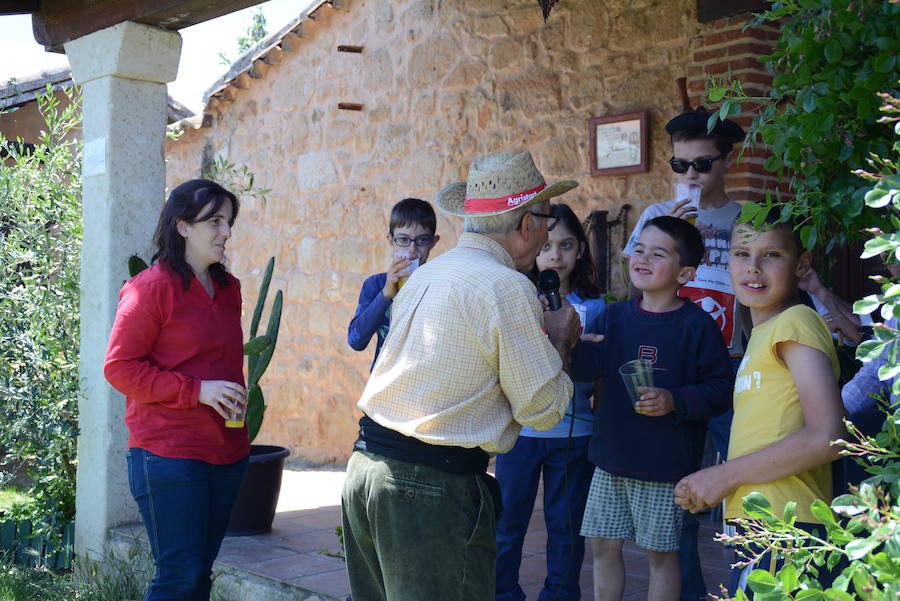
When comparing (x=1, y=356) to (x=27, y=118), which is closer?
(x=1, y=356)

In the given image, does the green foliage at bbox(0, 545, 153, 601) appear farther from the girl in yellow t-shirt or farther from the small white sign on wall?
the girl in yellow t-shirt

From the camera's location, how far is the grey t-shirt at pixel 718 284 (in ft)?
12.1

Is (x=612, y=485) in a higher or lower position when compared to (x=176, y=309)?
lower

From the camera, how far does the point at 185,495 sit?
3.31 m

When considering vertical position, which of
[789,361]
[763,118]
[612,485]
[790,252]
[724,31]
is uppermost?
[724,31]

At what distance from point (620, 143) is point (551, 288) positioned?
3.13 metres

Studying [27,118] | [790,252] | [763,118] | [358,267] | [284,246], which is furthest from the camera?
[27,118]

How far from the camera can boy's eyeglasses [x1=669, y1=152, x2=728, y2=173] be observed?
3.79m

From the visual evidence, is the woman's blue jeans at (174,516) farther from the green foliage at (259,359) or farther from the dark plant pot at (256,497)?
the dark plant pot at (256,497)

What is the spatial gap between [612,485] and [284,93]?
20.5ft

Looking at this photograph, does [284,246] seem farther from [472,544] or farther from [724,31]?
[472,544]

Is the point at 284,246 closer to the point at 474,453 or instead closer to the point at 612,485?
the point at 612,485

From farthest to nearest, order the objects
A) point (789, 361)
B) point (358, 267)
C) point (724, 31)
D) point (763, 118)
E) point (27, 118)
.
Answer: point (27, 118)
point (358, 267)
point (724, 31)
point (789, 361)
point (763, 118)

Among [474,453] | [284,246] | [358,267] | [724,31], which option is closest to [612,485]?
[474,453]
